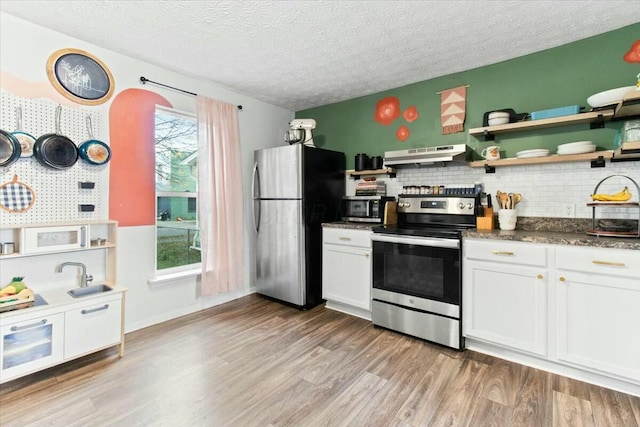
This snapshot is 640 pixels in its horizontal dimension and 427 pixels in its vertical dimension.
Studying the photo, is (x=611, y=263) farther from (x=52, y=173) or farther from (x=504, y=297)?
(x=52, y=173)

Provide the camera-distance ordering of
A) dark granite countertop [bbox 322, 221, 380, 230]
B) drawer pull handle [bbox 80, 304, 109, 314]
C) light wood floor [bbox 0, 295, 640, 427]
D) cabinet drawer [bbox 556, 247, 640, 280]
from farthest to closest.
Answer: dark granite countertop [bbox 322, 221, 380, 230], drawer pull handle [bbox 80, 304, 109, 314], cabinet drawer [bbox 556, 247, 640, 280], light wood floor [bbox 0, 295, 640, 427]

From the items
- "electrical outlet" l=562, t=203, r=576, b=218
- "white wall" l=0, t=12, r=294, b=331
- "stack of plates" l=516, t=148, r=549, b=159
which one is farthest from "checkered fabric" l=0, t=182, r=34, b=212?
"electrical outlet" l=562, t=203, r=576, b=218

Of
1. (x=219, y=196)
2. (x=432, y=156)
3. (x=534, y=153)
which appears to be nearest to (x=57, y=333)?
(x=219, y=196)

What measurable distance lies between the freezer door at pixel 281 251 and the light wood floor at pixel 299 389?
77 centimetres

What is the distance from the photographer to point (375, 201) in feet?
10.7

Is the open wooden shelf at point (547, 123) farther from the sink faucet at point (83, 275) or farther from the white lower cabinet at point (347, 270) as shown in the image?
the sink faucet at point (83, 275)

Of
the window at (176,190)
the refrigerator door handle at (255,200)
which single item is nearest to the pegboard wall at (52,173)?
the window at (176,190)

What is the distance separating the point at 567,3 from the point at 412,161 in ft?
4.86

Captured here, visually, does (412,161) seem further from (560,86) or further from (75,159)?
(75,159)

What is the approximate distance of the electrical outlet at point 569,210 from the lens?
2465 mm

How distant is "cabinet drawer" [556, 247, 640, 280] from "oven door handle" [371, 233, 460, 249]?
0.65 metres

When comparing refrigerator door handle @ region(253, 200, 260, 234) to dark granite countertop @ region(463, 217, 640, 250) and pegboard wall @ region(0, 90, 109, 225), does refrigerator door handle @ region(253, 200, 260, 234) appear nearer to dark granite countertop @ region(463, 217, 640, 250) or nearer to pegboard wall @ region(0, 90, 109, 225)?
pegboard wall @ region(0, 90, 109, 225)

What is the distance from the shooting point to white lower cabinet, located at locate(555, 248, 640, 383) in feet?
5.92

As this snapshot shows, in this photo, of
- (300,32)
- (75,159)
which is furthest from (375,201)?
(75,159)
